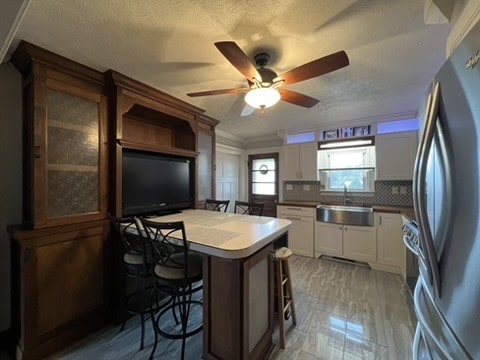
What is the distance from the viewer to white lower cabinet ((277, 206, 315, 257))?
377cm

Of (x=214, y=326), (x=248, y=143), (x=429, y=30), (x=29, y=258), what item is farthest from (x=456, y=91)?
(x=248, y=143)

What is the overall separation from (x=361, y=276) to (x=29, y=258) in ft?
12.3

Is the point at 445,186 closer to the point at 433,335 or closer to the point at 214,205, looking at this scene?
the point at 433,335

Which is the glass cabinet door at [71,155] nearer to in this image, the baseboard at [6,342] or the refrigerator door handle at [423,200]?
the baseboard at [6,342]

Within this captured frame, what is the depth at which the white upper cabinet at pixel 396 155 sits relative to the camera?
3.28 m

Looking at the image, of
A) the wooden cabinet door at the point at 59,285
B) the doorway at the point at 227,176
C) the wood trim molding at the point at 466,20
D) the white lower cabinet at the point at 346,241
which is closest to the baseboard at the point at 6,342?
the wooden cabinet door at the point at 59,285

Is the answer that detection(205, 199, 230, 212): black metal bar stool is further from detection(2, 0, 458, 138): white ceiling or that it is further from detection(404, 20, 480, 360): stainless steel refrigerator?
detection(404, 20, 480, 360): stainless steel refrigerator

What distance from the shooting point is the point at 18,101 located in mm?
1844

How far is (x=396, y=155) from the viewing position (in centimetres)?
339

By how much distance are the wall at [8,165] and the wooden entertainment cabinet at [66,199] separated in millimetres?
92

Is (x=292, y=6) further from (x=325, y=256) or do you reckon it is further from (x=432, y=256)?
(x=325, y=256)

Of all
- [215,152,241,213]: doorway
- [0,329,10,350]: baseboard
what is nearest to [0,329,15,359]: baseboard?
[0,329,10,350]: baseboard

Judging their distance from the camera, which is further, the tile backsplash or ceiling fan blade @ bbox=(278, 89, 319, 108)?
the tile backsplash

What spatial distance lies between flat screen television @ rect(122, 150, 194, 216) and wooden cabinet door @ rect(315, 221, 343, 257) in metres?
2.26
